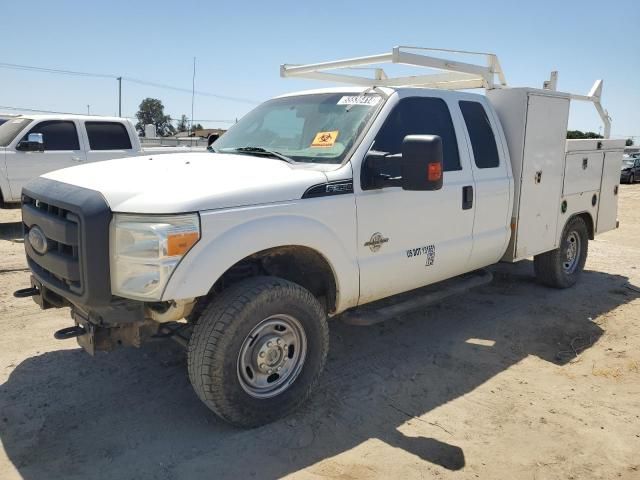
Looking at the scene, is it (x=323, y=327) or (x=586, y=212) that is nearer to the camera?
(x=323, y=327)

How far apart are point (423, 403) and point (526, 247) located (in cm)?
246

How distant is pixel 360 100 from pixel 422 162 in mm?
993

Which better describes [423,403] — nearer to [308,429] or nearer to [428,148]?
[308,429]

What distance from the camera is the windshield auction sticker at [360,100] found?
4.27 meters

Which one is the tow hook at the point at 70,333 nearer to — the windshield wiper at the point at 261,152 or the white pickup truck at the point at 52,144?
the windshield wiper at the point at 261,152

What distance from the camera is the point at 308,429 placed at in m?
3.55

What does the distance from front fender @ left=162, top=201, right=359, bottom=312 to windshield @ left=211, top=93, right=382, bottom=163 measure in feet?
1.64

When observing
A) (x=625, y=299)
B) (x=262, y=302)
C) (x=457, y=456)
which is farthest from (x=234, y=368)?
(x=625, y=299)

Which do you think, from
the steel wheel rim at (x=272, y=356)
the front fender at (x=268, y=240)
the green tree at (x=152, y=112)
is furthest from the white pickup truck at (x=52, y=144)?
the green tree at (x=152, y=112)

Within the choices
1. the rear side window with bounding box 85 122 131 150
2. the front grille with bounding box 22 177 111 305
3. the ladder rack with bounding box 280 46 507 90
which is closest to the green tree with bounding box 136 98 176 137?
the rear side window with bounding box 85 122 131 150

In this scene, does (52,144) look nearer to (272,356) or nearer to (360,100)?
(360,100)

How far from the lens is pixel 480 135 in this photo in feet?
16.8

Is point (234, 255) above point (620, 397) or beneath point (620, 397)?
above

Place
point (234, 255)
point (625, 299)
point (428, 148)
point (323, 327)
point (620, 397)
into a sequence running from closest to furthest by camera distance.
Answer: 1. point (234, 255)
2. point (428, 148)
3. point (323, 327)
4. point (620, 397)
5. point (625, 299)
